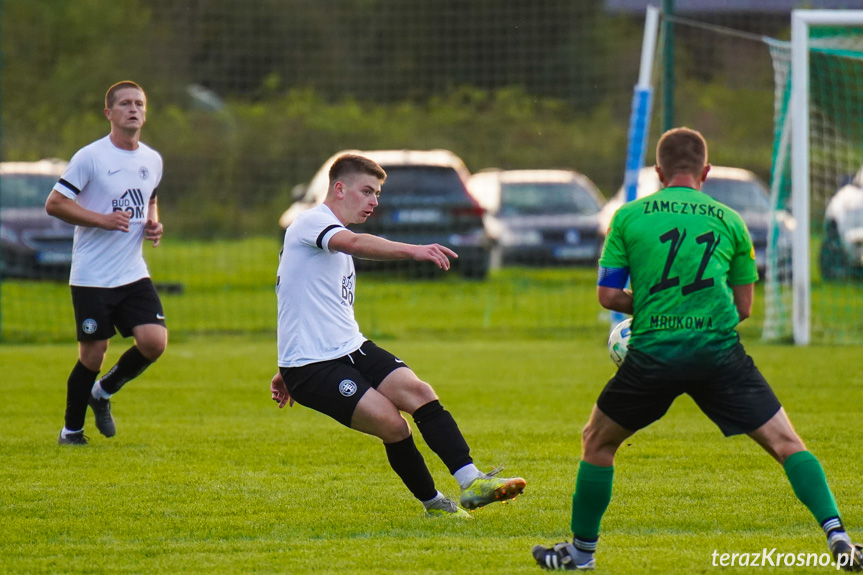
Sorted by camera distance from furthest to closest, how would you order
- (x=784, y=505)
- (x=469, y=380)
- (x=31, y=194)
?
(x=31, y=194), (x=469, y=380), (x=784, y=505)

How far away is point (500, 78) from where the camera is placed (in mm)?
18047

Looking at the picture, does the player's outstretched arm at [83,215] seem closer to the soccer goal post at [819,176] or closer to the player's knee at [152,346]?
the player's knee at [152,346]

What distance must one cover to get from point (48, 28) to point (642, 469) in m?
12.9

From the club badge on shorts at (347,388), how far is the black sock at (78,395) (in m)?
2.61

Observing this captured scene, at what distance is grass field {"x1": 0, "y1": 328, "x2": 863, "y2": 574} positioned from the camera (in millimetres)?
4500

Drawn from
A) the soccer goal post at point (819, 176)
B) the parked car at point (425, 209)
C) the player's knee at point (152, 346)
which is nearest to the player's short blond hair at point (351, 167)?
the player's knee at point (152, 346)

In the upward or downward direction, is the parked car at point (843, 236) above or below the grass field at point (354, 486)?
above

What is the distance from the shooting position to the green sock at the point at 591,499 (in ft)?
13.8

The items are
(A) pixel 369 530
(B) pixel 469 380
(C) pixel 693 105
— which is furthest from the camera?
(C) pixel 693 105

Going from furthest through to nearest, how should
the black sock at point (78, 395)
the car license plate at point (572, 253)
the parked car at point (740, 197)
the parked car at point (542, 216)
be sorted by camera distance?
the parked car at point (542, 216) < the car license plate at point (572, 253) < the parked car at point (740, 197) < the black sock at point (78, 395)

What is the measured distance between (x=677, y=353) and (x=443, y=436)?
4.05 feet

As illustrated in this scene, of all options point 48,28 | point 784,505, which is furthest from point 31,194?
point 784,505

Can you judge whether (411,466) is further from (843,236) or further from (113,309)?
(843,236)

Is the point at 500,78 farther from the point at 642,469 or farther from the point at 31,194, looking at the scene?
the point at 642,469
